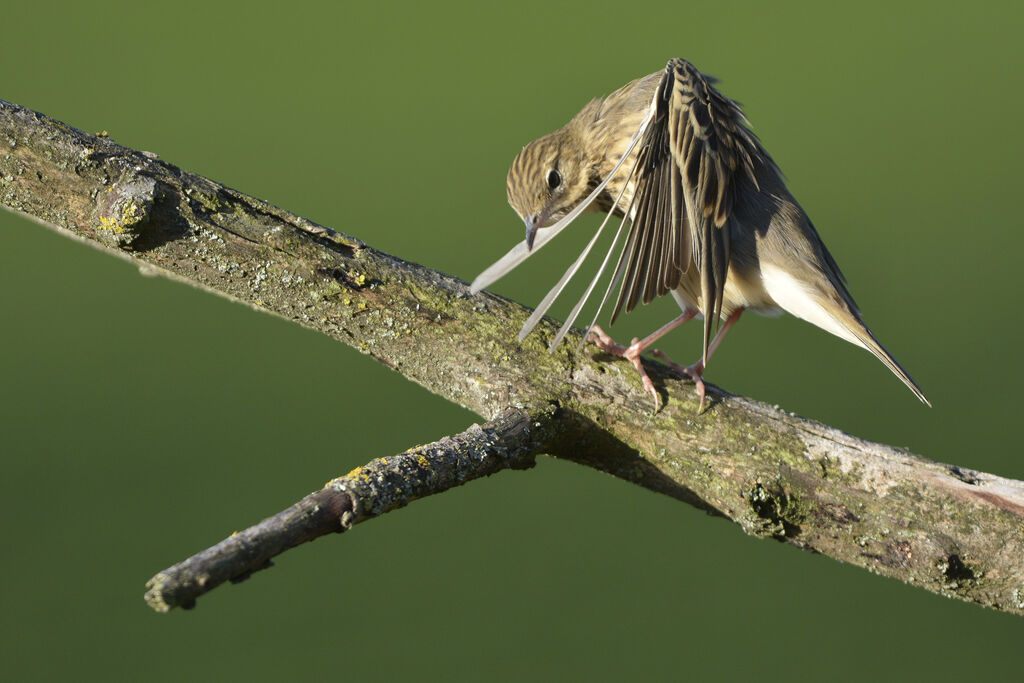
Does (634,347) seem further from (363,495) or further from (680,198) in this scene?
(363,495)

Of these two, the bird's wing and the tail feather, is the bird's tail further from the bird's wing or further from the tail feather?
the bird's wing

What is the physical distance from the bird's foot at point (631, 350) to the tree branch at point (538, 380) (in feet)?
0.09

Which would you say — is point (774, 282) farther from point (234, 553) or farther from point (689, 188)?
point (234, 553)

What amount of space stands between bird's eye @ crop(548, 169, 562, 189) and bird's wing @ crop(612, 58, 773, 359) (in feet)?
2.05

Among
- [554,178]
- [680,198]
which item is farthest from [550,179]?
[680,198]

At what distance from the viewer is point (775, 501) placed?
1940 mm

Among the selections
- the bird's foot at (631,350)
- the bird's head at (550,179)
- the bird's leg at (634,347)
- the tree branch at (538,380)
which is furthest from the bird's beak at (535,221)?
the tree branch at (538,380)

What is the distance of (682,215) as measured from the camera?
2.27 metres

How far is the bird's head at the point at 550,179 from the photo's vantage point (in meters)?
3.01

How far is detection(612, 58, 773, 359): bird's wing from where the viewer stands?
2.15 meters

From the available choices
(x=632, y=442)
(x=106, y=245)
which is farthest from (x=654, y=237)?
(x=106, y=245)

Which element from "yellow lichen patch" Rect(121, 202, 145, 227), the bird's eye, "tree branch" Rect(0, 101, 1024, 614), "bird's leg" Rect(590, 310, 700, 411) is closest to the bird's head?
the bird's eye

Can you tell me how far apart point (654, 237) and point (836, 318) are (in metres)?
0.78

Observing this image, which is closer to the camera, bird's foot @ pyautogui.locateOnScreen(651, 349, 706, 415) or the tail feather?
bird's foot @ pyautogui.locateOnScreen(651, 349, 706, 415)
